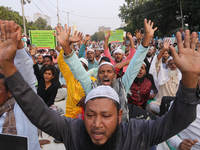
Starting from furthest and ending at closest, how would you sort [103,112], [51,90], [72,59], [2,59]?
1. [51,90]
2. [72,59]
3. [103,112]
4. [2,59]

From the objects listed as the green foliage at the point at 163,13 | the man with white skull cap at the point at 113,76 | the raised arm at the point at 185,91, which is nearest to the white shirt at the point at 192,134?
the man with white skull cap at the point at 113,76

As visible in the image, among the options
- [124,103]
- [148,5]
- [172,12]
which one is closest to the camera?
[124,103]

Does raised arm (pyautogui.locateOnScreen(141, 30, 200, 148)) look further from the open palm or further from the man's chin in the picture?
the man's chin

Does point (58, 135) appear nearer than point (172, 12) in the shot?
Yes

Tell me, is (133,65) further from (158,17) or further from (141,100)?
(158,17)

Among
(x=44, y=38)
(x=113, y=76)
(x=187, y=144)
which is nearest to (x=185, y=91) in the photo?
(x=187, y=144)

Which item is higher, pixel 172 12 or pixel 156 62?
pixel 172 12

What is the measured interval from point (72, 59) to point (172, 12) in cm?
2963

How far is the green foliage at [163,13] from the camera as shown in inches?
914

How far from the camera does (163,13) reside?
91.3 ft

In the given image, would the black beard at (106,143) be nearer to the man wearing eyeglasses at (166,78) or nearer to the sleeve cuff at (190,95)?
the sleeve cuff at (190,95)

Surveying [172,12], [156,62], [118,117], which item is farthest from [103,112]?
[172,12]

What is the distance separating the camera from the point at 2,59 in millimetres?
1067

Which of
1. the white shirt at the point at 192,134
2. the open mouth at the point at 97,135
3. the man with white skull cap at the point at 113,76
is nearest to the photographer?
the open mouth at the point at 97,135
